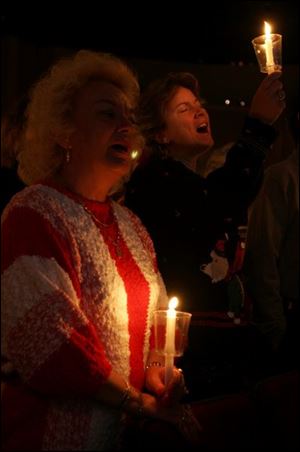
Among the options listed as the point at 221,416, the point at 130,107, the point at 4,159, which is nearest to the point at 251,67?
the point at 4,159

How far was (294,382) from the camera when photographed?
75.5 inches

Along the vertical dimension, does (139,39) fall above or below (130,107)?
above

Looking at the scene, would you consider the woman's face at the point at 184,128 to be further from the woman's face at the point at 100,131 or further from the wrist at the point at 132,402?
the wrist at the point at 132,402

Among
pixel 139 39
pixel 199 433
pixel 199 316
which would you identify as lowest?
pixel 199 433

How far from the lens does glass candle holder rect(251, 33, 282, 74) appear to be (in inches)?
66.9

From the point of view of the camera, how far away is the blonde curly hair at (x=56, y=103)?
1694 millimetres

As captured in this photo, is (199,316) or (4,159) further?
(4,159)

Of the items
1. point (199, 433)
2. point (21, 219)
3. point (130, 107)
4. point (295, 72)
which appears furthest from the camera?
point (295, 72)

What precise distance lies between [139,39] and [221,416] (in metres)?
3.18

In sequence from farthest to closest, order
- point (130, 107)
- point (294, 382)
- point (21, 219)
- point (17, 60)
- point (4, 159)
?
point (17, 60) → point (4, 159) → point (294, 382) → point (130, 107) → point (21, 219)

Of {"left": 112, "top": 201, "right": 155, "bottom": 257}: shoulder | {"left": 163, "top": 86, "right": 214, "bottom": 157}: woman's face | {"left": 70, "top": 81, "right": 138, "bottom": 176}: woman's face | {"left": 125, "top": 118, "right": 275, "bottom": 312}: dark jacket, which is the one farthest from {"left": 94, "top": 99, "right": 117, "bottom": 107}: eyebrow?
{"left": 163, "top": 86, "right": 214, "bottom": 157}: woman's face

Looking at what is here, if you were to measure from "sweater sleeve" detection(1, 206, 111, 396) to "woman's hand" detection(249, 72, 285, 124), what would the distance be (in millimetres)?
776

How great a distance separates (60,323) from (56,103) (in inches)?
25.2

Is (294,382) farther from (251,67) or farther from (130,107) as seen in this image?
(251,67)
